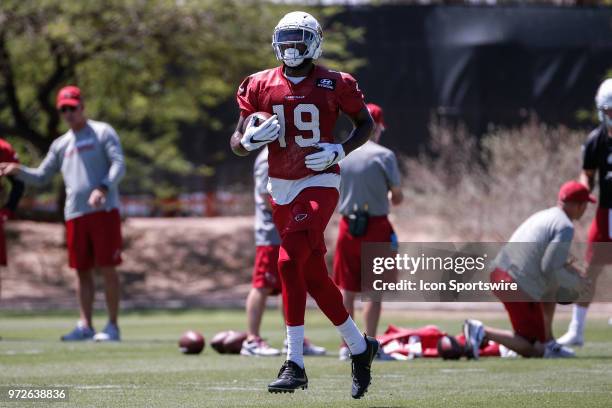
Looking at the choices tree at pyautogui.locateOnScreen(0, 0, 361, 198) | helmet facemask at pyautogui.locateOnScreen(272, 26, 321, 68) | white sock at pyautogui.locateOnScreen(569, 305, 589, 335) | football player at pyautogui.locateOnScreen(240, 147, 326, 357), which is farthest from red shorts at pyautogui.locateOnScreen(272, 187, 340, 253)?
tree at pyautogui.locateOnScreen(0, 0, 361, 198)

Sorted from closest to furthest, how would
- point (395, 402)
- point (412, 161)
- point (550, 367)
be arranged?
point (395, 402)
point (550, 367)
point (412, 161)

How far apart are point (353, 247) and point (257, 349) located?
4.04 feet

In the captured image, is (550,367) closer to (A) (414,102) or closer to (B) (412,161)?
(B) (412,161)

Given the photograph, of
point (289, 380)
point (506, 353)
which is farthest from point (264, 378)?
point (506, 353)

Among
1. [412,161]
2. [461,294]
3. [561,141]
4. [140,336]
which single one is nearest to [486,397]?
[461,294]

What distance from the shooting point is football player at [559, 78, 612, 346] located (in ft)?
39.1

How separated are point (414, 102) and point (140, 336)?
13072 mm

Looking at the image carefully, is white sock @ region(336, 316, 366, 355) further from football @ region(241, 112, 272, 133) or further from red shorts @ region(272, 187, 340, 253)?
football @ region(241, 112, 272, 133)

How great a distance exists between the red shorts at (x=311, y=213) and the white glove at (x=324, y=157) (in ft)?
0.61

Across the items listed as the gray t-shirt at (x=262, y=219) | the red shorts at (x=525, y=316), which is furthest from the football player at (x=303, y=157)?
the gray t-shirt at (x=262, y=219)

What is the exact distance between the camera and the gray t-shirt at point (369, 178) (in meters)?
11.0

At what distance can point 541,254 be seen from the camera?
10516mm

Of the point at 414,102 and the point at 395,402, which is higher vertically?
the point at 414,102

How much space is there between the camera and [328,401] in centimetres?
770
